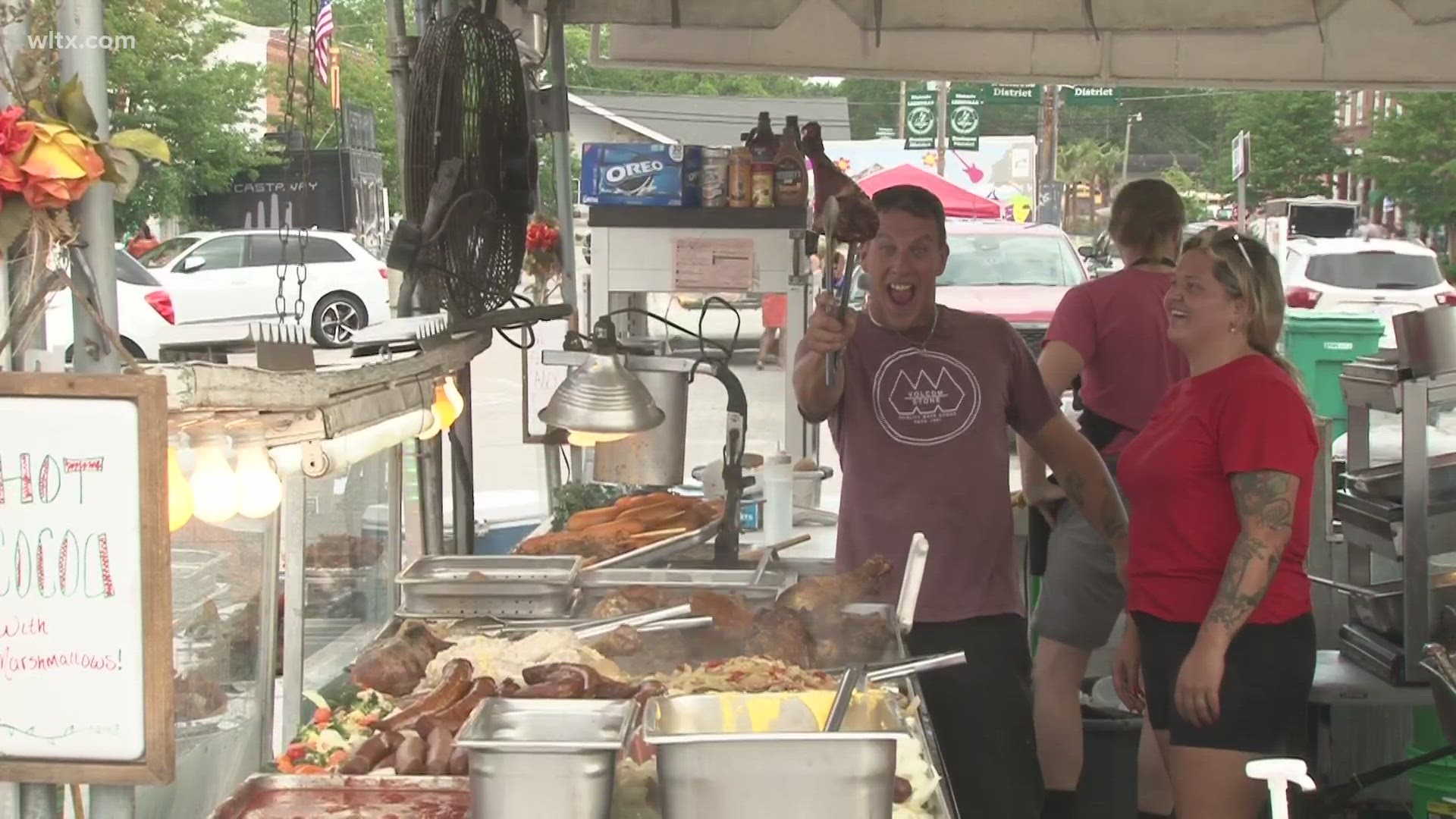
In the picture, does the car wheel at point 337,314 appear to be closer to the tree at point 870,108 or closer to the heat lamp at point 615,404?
the heat lamp at point 615,404

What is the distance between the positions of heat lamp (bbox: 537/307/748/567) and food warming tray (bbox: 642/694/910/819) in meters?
2.41

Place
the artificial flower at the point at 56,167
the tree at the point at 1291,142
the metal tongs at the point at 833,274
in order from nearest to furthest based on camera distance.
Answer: the artificial flower at the point at 56,167, the metal tongs at the point at 833,274, the tree at the point at 1291,142

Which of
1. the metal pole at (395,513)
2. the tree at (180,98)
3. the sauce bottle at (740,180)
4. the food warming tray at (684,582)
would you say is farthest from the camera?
the tree at (180,98)

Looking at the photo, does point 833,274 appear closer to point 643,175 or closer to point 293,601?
point 293,601

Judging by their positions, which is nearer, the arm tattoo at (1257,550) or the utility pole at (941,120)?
the arm tattoo at (1257,550)

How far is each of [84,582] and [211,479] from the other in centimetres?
36

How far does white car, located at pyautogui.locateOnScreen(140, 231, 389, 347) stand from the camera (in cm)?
1891

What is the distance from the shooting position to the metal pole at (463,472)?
457cm

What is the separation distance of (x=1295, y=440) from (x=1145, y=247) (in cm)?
180

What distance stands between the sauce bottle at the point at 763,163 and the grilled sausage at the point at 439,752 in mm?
3705

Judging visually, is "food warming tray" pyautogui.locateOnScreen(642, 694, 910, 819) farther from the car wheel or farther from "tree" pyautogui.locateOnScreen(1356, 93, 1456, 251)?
"tree" pyautogui.locateOnScreen(1356, 93, 1456, 251)

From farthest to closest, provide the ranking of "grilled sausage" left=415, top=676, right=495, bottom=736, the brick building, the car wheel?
the brick building → the car wheel → "grilled sausage" left=415, top=676, right=495, bottom=736

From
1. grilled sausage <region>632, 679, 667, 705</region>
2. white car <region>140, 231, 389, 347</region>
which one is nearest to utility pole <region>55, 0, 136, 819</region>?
grilled sausage <region>632, 679, 667, 705</region>

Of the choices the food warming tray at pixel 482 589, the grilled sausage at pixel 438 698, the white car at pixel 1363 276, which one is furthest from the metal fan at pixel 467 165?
the white car at pixel 1363 276
